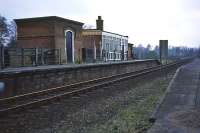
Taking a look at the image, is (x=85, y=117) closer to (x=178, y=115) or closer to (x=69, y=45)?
(x=178, y=115)

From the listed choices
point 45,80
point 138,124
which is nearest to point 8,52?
point 45,80

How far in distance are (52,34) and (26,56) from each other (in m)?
9.11

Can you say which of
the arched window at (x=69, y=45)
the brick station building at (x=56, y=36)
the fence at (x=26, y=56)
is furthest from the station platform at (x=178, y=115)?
the arched window at (x=69, y=45)

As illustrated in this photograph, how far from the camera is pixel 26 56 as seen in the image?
23.9 metres

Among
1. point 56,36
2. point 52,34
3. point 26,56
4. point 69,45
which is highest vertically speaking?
point 52,34

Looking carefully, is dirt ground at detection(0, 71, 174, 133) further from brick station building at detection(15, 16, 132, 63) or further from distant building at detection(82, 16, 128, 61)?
distant building at detection(82, 16, 128, 61)

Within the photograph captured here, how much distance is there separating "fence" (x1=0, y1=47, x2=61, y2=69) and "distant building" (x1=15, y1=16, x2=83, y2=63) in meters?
4.80

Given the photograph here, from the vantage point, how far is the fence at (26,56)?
1980 centimetres

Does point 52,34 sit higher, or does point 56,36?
point 52,34

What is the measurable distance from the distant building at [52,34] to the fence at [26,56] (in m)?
4.80

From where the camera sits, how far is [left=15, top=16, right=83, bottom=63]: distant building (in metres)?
32.8

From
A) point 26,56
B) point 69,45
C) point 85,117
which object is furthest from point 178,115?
point 69,45

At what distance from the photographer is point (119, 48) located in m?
52.2

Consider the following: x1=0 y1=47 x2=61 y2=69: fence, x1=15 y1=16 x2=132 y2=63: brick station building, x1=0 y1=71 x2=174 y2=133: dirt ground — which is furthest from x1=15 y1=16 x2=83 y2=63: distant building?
x1=0 y1=71 x2=174 y2=133: dirt ground
